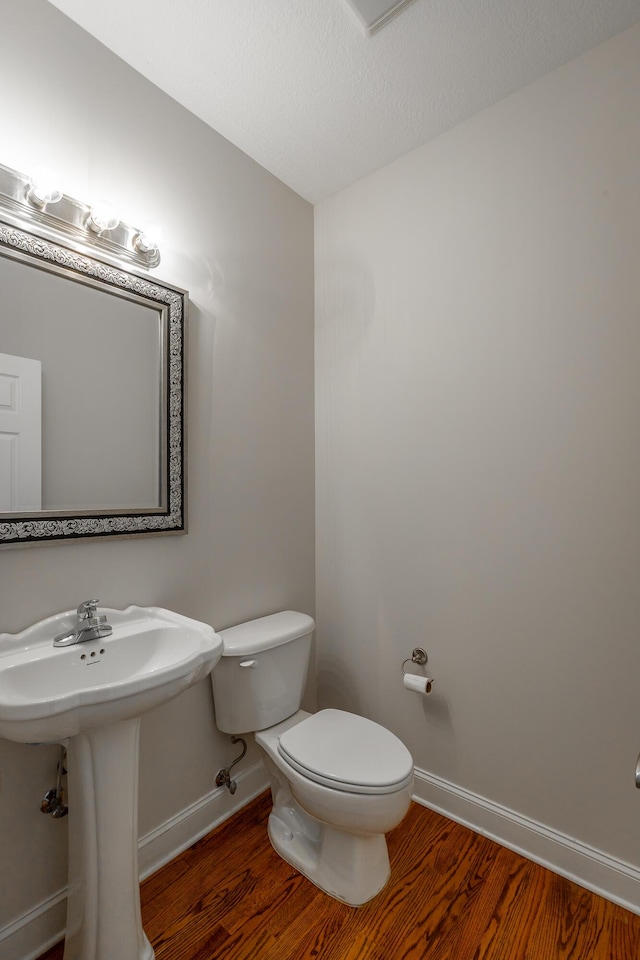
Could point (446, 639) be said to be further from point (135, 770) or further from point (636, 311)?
point (636, 311)

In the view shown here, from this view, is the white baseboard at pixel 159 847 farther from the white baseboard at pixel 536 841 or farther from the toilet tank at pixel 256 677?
the white baseboard at pixel 536 841

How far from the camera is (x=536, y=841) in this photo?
1.54 meters

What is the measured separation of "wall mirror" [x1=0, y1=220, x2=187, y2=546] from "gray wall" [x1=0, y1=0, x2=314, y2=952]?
67 millimetres

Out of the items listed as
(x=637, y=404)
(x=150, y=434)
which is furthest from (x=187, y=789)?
(x=637, y=404)

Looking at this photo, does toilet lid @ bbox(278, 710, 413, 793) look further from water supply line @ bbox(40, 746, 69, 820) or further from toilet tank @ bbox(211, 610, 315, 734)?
water supply line @ bbox(40, 746, 69, 820)

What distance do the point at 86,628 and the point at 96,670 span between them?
11cm

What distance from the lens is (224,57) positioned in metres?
1.48

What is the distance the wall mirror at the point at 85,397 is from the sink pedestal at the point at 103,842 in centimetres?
55

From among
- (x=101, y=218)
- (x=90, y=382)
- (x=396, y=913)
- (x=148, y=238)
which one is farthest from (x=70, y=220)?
(x=396, y=913)

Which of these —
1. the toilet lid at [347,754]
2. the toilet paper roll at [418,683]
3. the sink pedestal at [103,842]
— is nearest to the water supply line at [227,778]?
the toilet lid at [347,754]

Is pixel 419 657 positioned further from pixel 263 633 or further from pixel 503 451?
pixel 503 451

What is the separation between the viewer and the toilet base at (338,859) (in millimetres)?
1389

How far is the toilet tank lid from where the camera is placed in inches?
62.3

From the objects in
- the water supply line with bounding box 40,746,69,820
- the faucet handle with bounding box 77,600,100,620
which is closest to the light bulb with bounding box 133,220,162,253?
the faucet handle with bounding box 77,600,100,620
